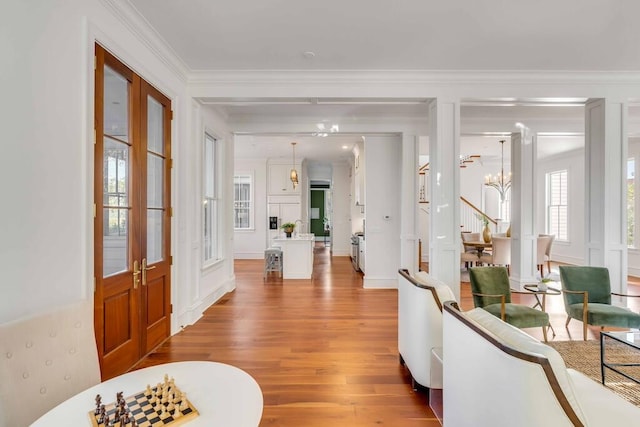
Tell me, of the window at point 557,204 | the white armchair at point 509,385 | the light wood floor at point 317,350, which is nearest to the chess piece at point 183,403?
the light wood floor at point 317,350

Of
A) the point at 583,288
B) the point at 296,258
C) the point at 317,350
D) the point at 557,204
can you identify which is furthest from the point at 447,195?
the point at 557,204

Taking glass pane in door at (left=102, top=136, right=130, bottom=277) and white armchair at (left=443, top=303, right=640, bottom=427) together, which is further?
glass pane in door at (left=102, top=136, right=130, bottom=277)

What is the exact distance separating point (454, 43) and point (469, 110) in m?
2.16

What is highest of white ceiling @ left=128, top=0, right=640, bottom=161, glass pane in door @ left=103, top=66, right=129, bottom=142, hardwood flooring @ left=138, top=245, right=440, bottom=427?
white ceiling @ left=128, top=0, right=640, bottom=161

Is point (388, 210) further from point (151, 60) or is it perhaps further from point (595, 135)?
point (151, 60)

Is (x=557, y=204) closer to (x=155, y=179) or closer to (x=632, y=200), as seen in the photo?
(x=632, y=200)

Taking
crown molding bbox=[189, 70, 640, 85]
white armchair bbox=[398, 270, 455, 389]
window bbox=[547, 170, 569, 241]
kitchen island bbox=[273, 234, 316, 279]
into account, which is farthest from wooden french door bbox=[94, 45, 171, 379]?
window bbox=[547, 170, 569, 241]

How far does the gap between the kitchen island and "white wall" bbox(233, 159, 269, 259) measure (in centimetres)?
284

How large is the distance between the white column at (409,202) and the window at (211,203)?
10.2ft

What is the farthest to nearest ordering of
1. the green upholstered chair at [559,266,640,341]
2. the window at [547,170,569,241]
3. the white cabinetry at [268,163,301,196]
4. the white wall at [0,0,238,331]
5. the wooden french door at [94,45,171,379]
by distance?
1. the white cabinetry at [268,163,301,196]
2. the window at [547,170,569,241]
3. the green upholstered chair at [559,266,640,341]
4. the wooden french door at [94,45,171,379]
5. the white wall at [0,0,238,331]

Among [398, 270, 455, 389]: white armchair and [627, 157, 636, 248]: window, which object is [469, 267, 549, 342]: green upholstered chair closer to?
[398, 270, 455, 389]: white armchair

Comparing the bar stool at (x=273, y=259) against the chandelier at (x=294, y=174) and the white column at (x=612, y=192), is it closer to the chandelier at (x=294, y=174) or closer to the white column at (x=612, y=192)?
the chandelier at (x=294, y=174)

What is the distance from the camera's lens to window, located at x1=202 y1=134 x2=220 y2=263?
4586 millimetres

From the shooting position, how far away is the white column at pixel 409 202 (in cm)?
517
